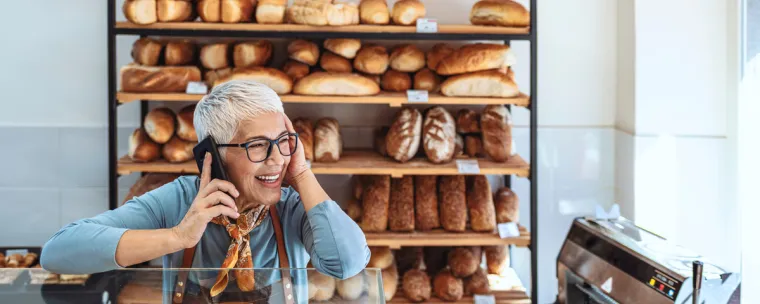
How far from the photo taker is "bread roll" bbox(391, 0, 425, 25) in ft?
12.2

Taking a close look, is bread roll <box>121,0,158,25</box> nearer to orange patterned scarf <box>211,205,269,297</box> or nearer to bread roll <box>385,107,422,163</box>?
bread roll <box>385,107,422,163</box>

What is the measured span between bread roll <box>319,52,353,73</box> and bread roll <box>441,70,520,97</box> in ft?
1.55

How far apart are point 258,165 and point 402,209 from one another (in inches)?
81.5

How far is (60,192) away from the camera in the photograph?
13.7 ft

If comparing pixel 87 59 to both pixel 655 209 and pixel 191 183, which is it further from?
pixel 655 209

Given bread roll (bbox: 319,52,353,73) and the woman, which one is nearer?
the woman

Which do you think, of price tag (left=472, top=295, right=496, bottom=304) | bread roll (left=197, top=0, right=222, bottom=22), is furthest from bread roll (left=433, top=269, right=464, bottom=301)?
bread roll (left=197, top=0, right=222, bottom=22)

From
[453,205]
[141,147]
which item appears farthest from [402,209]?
[141,147]

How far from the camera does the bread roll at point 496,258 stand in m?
4.04

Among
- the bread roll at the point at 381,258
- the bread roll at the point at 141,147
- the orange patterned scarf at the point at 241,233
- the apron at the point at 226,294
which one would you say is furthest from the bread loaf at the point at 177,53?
the apron at the point at 226,294

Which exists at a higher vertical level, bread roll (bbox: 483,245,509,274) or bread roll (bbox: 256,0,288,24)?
bread roll (bbox: 256,0,288,24)

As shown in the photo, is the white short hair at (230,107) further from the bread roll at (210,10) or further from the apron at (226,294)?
the bread roll at (210,10)

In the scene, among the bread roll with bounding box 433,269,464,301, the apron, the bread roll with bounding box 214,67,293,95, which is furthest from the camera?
the bread roll with bounding box 433,269,464,301

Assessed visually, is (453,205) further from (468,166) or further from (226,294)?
(226,294)
